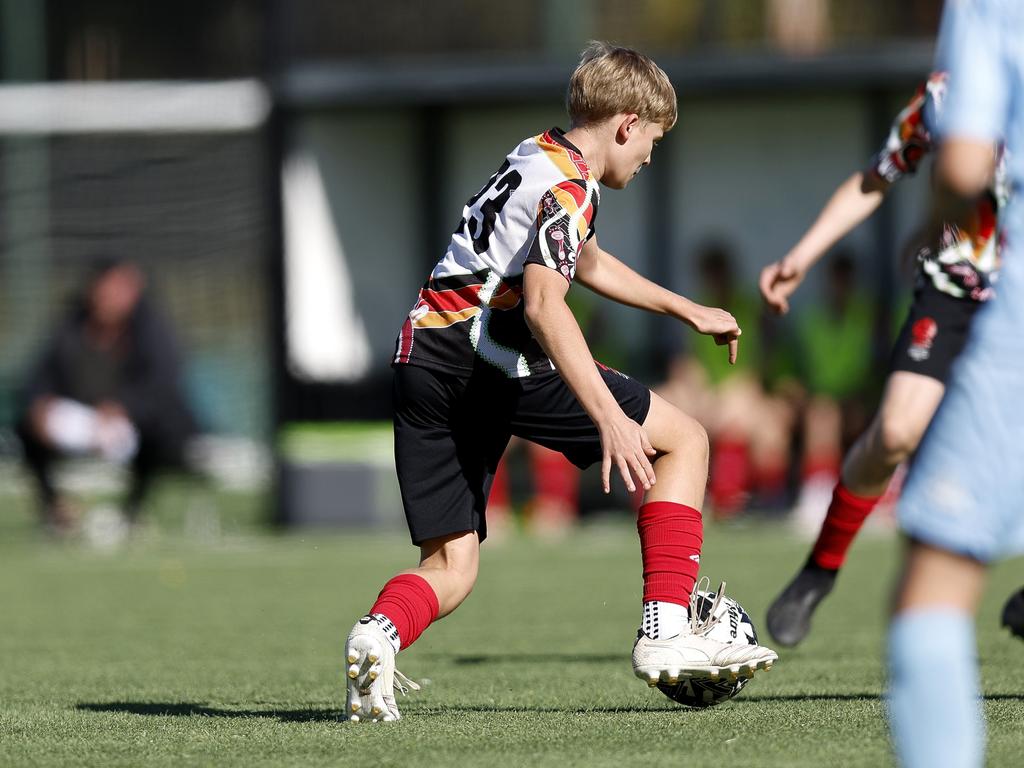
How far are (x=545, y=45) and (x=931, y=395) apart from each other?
35.7 feet

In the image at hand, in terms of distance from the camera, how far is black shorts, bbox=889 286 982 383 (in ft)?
15.9

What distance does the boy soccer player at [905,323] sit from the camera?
4836mm

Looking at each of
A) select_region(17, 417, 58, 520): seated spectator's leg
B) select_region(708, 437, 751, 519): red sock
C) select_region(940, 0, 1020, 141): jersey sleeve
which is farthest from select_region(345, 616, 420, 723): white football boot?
select_region(17, 417, 58, 520): seated spectator's leg

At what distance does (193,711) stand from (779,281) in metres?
2.08

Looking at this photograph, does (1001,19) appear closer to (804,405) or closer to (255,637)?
(255,637)

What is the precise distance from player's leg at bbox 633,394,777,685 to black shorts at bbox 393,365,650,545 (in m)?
0.13

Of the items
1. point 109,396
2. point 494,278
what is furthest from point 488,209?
point 109,396

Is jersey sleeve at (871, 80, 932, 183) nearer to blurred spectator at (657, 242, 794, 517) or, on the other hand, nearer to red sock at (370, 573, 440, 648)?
red sock at (370, 573, 440, 648)

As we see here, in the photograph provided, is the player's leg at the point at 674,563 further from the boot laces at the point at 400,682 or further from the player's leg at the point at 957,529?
the player's leg at the point at 957,529

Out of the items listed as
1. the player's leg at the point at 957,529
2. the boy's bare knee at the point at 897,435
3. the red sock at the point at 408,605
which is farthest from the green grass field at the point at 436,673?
the player's leg at the point at 957,529

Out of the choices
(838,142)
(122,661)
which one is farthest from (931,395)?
(838,142)

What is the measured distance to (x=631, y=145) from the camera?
173 inches

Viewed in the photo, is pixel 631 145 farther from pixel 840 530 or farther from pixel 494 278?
pixel 840 530

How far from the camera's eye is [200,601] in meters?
8.40
